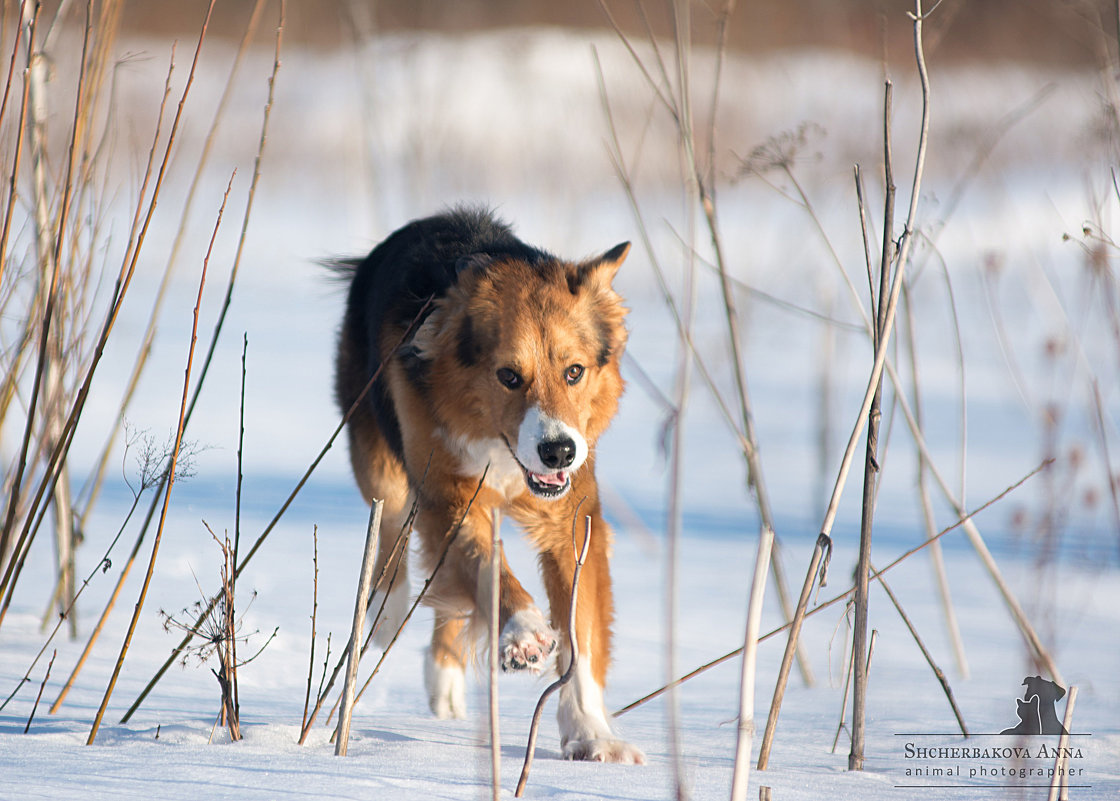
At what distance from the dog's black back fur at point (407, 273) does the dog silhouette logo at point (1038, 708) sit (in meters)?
1.90

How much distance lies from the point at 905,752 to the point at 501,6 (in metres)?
26.0

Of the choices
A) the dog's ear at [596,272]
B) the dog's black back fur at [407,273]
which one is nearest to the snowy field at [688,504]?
the dog's ear at [596,272]

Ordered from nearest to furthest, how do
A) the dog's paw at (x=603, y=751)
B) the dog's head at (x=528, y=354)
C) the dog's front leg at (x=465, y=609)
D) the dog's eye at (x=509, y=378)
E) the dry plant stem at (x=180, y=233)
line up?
the dry plant stem at (x=180, y=233)
the dog's paw at (x=603, y=751)
the dog's front leg at (x=465, y=609)
the dog's head at (x=528, y=354)
the dog's eye at (x=509, y=378)

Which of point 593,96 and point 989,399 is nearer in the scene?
point 989,399

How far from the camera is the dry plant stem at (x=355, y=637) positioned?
1.95 metres

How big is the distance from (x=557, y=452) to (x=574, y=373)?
14.9 inches

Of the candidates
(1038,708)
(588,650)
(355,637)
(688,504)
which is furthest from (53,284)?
(688,504)

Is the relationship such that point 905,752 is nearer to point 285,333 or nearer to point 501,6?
point 285,333

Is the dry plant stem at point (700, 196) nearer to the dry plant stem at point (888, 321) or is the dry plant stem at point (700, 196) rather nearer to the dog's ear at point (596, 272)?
the dry plant stem at point (888, 321)

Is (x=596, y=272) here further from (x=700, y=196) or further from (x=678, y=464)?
(x=678, y=464)

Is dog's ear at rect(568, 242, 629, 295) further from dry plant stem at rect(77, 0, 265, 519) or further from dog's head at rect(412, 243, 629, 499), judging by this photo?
dry plant stem at rect(77, 0, 265, 519)

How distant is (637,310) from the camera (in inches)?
455

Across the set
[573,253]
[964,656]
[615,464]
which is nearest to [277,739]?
[964,656]

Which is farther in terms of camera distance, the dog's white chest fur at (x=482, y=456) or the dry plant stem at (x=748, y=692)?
the dog's white chest fur at (x=482, y=456)
